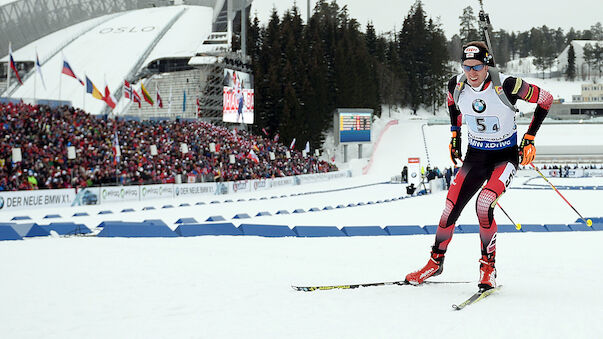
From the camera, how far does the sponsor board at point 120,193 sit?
26.3 metres

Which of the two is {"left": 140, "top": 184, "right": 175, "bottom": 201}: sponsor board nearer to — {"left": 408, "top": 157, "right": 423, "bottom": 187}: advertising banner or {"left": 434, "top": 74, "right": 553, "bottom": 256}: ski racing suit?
{"left": 408, "top": 157, "right": 423, "bottom": 187}: advertising banner

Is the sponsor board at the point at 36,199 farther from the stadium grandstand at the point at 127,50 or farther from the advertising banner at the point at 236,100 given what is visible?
the stadium grandstand at the point at 127,50

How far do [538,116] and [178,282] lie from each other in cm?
373

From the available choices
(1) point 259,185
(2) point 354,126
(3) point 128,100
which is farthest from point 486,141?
(3) point 128,100

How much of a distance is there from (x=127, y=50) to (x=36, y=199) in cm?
5723

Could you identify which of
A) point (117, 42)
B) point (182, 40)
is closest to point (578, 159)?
point (182, 40)

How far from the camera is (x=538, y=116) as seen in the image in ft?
20.7

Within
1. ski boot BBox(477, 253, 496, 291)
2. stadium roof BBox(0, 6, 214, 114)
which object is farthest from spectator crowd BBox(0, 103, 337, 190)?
stadium roof BBox(0, 6, 214, 114)

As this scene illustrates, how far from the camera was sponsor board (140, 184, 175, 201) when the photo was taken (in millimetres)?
28516

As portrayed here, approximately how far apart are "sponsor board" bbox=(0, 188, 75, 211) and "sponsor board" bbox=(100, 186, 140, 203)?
1.71 m

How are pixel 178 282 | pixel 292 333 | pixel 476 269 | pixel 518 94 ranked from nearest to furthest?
pixel 292 333 → pixel 178 282 → pixel 518 94 → pixel 476 269

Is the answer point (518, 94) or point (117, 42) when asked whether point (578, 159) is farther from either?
point (518, 94)

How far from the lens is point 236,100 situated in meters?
47.0

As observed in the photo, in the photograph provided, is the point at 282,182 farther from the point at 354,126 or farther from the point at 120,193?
the point at 354,126
